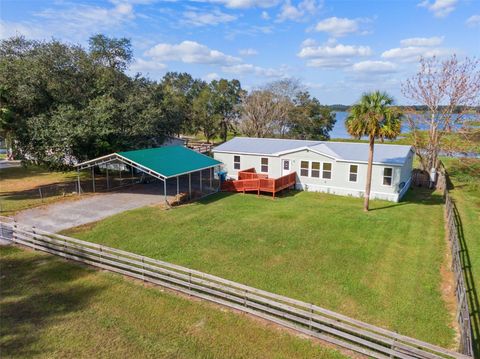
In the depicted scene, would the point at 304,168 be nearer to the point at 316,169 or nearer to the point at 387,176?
the point at 316,169

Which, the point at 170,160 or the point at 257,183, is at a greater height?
the point at 170,160

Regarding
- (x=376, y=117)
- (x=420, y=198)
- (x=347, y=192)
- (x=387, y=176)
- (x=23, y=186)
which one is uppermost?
(x=376, y=117)

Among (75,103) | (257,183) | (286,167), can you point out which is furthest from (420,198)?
(75,103)

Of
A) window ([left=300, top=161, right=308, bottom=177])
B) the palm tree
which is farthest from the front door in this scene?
the palm tree

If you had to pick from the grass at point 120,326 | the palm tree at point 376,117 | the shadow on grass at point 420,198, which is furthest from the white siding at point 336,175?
the grass at point 120,326

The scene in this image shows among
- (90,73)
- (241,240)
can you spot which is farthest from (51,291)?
(90,73)

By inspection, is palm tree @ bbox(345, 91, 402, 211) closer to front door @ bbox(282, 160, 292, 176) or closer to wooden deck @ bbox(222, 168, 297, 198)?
wooden deck @ bbox(222, 168, 297, 198)

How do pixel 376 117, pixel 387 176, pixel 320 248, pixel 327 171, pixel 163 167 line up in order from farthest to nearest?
pixel 327 171 < pixel 387 176 < pixel 163 167 < pixel 376 117 < pixel 320 248

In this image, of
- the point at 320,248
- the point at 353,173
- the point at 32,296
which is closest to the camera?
the point at 32,296
